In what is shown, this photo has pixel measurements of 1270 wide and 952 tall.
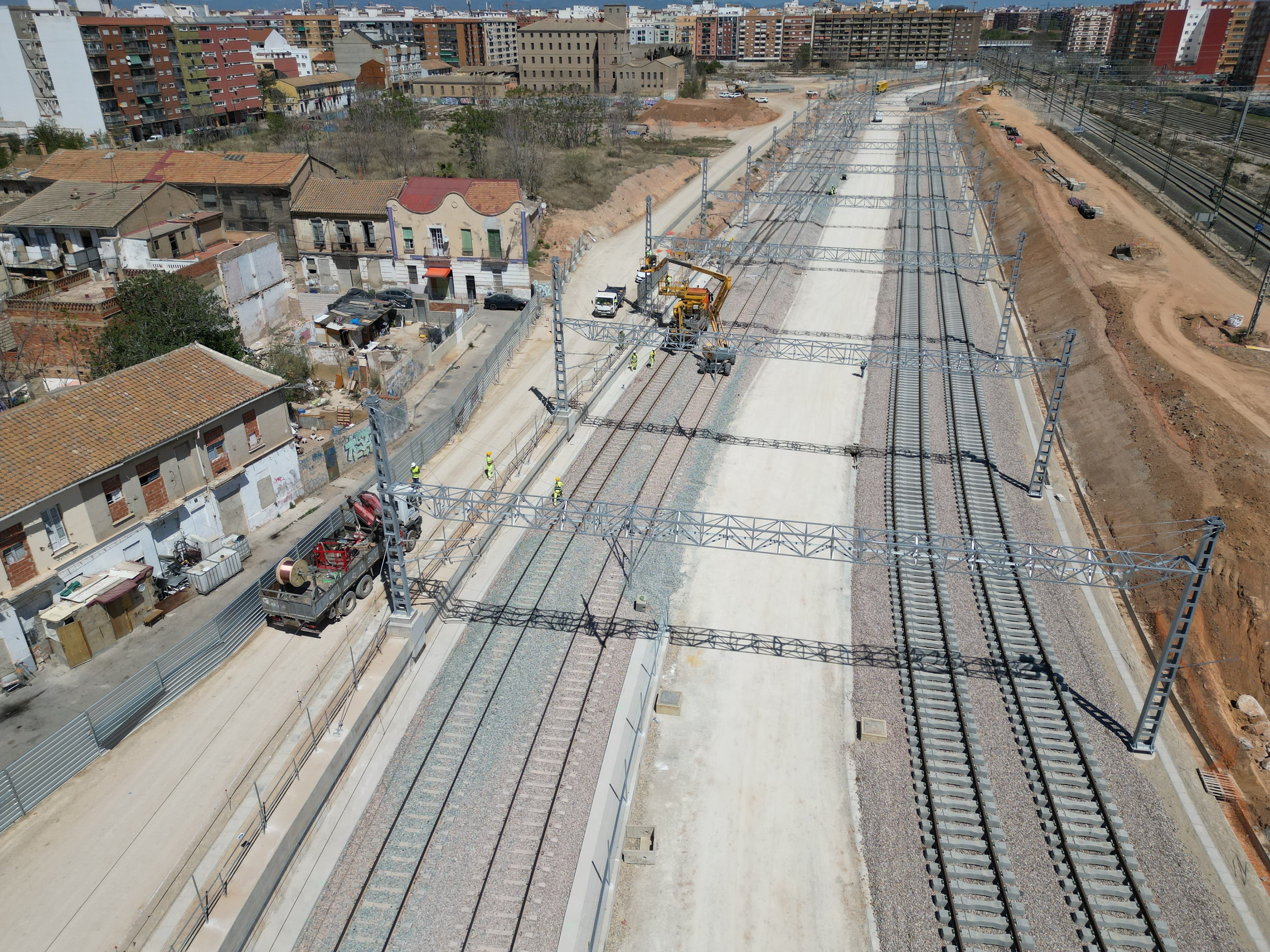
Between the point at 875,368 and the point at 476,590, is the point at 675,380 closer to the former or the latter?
the point at 875,368

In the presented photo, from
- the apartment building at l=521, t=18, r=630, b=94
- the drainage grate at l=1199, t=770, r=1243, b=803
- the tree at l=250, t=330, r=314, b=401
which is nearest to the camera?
the drainage grate at l=1199, t=770, r=1243, b=803

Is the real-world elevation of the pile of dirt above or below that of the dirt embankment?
above

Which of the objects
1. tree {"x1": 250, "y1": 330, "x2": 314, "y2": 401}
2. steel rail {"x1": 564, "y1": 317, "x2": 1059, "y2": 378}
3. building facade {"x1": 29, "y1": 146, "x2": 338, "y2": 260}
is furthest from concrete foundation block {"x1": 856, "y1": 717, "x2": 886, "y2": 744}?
building facade {"x1": 29, "y1": 146, "x2": 338, "y2": 260}

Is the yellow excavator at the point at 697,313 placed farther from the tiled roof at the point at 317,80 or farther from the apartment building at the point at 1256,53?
the apartment building at the point at 1256,53

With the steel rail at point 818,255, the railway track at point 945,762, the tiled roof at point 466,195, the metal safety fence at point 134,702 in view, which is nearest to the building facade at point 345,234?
the tiled roof at point 466,195

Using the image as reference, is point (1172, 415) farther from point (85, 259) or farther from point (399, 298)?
point (85, 259)

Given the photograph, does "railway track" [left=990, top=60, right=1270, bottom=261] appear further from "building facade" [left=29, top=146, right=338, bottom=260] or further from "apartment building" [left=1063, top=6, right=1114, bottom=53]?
"apartment building" [left=1063, top=6, right=1114, bottom=53]

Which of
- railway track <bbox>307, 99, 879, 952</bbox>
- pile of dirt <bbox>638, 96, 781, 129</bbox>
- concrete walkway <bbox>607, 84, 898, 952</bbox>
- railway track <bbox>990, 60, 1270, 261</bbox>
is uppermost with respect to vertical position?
pile of dirt <bbox>638, 96, 781, 129</bbox>
